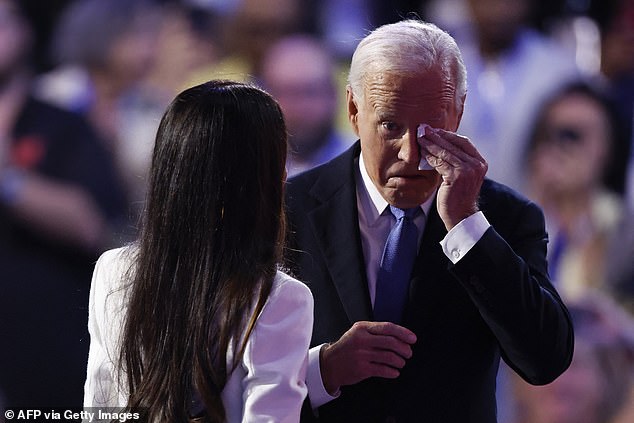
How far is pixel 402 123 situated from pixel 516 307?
445 mm

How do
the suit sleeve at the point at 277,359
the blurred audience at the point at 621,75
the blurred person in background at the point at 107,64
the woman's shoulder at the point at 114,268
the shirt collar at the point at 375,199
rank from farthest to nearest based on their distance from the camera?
the blurred audience at the point at 621,75 < the blurred person in background at the point at 107,64 < the shirt collar at the point at 375,199 < the woman's shoulder at the point at 114,268 < the suit sleeve at the point at 277,359

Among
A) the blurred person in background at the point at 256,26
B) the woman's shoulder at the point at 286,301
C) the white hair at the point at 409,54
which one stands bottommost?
the woman's shoulder at the point at 286,301

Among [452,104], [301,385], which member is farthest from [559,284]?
[301,385]

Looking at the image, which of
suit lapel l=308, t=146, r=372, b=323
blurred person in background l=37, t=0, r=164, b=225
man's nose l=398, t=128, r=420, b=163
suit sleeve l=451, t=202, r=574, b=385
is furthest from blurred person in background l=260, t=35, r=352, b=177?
suit sleeve l=451, t=202, r=574, b=385

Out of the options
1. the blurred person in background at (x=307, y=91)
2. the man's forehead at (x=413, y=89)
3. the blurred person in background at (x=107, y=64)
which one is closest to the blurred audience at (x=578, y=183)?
the blurred person in background at (x=307, y=91)

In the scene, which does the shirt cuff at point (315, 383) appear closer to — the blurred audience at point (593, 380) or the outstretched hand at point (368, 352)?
the outstretched hand at point (368, 352)

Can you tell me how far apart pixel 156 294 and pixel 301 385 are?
0.30 metres

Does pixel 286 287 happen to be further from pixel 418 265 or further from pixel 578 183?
pixel 578 183

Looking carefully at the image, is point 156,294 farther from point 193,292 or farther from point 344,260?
point 344,260

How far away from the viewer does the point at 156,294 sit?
5.65 feet

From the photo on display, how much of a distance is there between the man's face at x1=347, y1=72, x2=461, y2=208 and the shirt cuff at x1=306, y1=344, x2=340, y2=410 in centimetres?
38

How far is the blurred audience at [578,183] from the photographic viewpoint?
15.6ft

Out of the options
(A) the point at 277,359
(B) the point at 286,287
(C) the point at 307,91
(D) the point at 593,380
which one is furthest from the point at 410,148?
(D) the point at 593,380

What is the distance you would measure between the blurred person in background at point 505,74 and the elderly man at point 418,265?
251 centimetres
